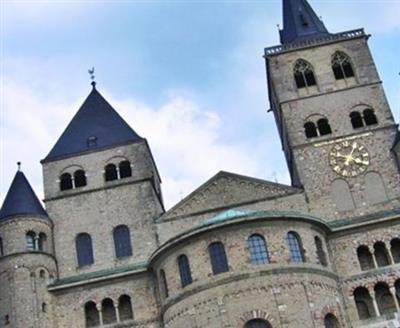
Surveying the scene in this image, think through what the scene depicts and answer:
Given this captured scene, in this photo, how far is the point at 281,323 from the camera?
34281 millimetres

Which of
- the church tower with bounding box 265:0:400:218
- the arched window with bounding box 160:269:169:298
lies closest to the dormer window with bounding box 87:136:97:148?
the arched window with bounding box 160:269:169:298

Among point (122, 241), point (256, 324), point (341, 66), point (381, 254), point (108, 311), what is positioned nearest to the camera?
Answer: point (256, 324)

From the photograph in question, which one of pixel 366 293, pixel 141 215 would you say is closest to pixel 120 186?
pixel 141 215

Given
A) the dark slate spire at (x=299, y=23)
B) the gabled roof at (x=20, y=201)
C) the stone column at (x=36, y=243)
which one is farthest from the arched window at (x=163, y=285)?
the dark slate spire at (x=299, y=23)

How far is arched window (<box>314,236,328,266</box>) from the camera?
38125 mm

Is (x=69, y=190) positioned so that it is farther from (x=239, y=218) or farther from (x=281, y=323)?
(x=281, y=323)

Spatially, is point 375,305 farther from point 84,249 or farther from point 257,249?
point 84,249

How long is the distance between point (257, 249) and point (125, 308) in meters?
8.94

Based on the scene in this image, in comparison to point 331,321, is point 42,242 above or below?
above

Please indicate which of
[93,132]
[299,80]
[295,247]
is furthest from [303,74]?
[295,247]

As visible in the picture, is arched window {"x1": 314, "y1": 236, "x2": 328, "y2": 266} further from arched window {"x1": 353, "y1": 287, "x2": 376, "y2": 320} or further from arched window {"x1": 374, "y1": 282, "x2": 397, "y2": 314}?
arched window {"x1": 374, "y1": 282, "x2": 397, "y2": 314}

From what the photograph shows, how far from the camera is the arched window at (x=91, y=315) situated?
4006cm

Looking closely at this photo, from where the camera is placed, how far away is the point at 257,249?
36656mm

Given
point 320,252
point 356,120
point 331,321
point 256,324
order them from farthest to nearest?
point 356,120, point 320,252, point 331,321, point 256,324
